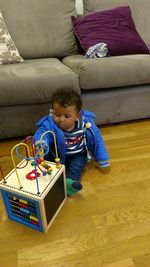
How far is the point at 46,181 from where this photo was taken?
905 millimetres

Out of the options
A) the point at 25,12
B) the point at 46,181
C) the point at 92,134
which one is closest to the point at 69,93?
the point at 92,134

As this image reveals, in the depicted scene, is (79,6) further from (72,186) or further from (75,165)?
(72,186)

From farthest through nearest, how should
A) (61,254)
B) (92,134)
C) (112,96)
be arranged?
(112,96), (92,134), (61,254)

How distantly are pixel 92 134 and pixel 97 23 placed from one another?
96cm

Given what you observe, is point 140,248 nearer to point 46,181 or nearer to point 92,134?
point 46,181

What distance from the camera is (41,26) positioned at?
5.82 feet

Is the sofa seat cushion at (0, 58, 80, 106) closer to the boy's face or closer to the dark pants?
the boy's face

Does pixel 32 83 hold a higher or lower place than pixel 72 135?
higher

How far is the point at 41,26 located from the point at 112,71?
73 centimetres

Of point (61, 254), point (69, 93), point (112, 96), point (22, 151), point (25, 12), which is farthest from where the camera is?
point (25, 12)

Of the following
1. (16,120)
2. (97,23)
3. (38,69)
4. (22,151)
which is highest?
(97,23)

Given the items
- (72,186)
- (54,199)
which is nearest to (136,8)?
(72,186)

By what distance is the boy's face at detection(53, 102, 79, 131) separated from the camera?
109 centimetres

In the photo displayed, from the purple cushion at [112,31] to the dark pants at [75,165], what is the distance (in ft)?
2.71
